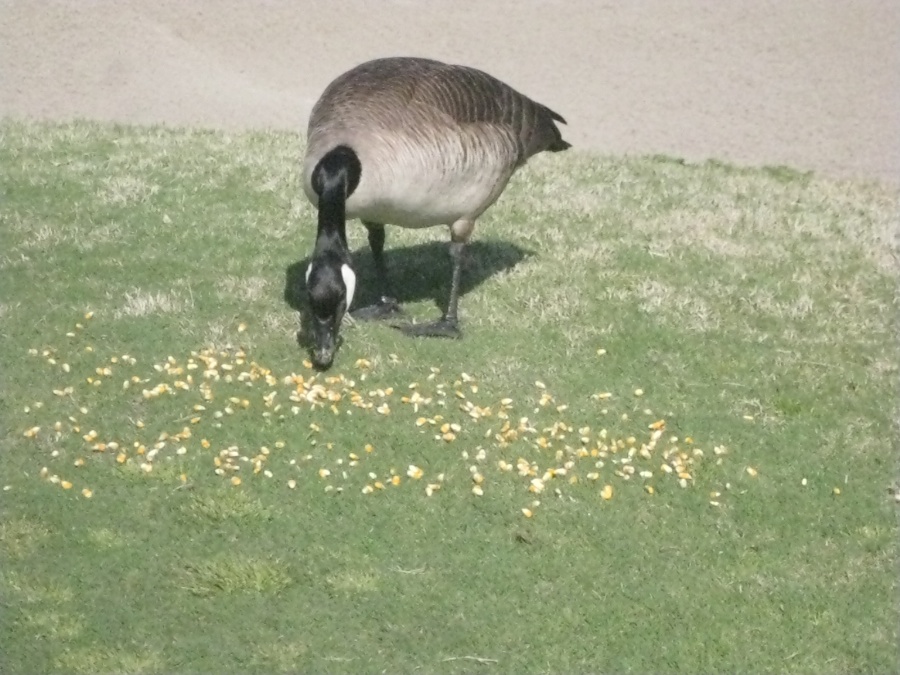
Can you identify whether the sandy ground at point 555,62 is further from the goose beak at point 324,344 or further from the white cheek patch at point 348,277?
the white cheek patch at point 348,277

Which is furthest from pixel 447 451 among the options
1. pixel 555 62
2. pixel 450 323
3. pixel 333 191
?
pixel 555 62

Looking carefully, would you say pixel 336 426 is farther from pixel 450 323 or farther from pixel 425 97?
pixel 425 97

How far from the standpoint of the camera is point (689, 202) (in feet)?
31.5

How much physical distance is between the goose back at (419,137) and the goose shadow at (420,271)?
0.91 m

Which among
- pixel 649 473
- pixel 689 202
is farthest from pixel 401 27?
pixel 649 473

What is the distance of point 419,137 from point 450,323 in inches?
49.2

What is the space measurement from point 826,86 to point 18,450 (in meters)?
12.9

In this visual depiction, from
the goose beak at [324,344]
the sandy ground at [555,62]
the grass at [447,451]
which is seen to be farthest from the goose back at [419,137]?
the sandy ground at [555,62]

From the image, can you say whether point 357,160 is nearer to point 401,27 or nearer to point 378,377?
point 378,377

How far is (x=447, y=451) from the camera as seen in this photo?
17.9 feet

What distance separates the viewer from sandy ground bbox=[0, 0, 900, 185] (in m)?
13.6

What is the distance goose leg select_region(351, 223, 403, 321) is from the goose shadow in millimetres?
68

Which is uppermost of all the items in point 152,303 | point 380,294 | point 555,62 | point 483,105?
point 483,105

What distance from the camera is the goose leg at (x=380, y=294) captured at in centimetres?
679
